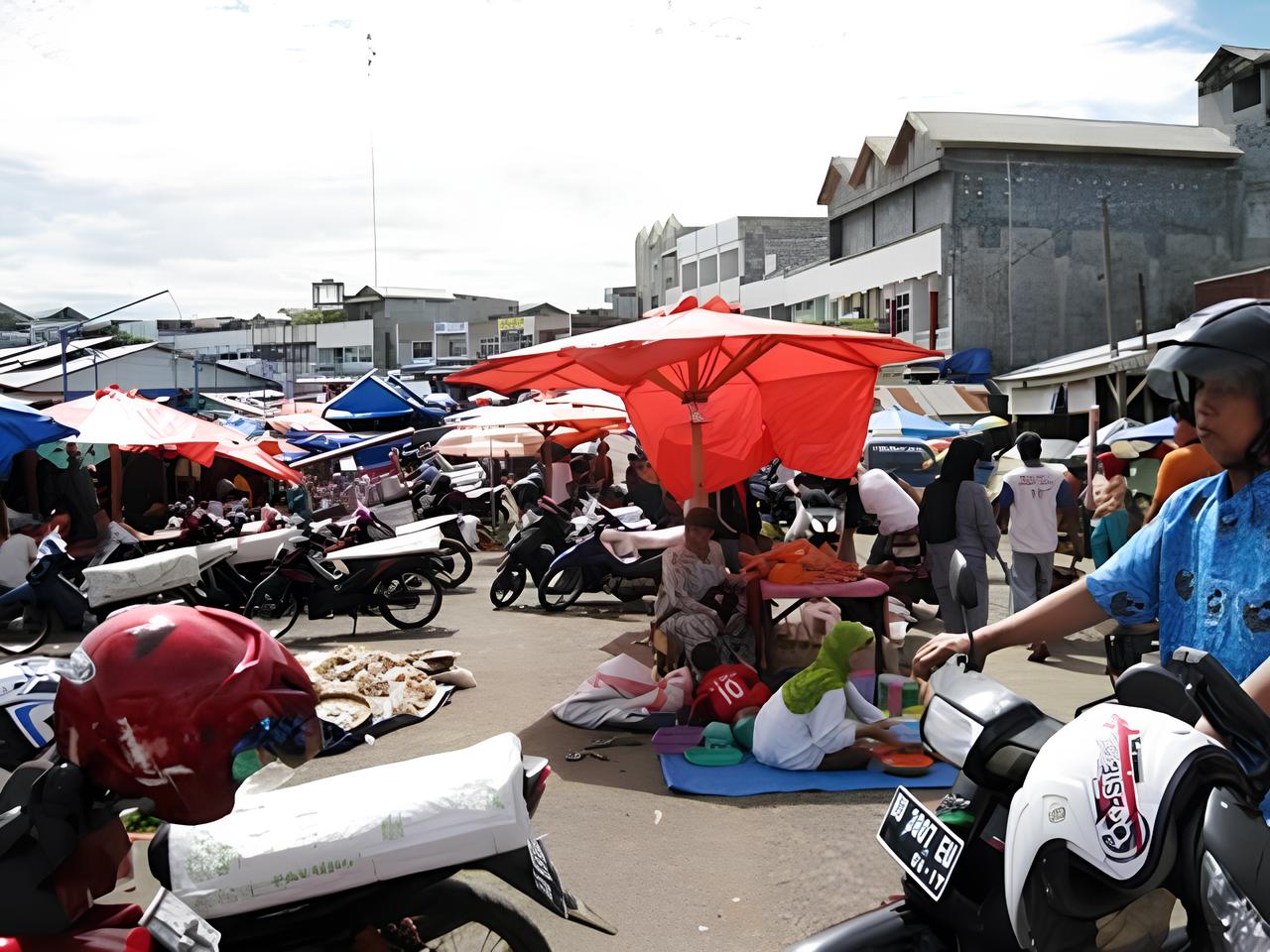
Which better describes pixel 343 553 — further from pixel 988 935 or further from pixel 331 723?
pixel 988 935

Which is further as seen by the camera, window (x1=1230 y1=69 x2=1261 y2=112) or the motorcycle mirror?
window (x1=1230 y1=69 x2=1261 y2=112)

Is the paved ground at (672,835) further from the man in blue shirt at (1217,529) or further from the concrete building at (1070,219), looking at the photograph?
the concrete building at (1070,219)

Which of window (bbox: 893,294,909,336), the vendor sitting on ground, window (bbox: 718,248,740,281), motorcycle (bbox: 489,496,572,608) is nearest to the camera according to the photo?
the vendor sitting on ground

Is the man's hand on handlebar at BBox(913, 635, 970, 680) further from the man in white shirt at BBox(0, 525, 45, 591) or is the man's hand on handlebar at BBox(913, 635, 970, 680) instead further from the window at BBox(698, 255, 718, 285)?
the window at BBox(698, 255, 718, 285)

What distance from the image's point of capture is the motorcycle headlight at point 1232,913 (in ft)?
5.19

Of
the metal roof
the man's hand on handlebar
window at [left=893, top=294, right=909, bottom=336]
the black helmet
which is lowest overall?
the man's hand on handlebar

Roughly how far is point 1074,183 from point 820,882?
3434cm

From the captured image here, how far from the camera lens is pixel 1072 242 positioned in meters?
34.8

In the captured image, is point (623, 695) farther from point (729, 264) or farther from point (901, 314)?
point (729, 264)

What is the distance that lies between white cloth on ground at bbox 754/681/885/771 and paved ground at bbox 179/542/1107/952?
1.20ft

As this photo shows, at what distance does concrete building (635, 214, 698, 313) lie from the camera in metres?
68.9

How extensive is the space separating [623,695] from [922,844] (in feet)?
16.5

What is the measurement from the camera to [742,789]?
230 inches

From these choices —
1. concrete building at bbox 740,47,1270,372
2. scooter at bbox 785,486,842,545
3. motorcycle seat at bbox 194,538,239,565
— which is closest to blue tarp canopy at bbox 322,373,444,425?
scooter at bbox 785,486,842,545
